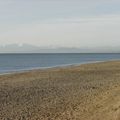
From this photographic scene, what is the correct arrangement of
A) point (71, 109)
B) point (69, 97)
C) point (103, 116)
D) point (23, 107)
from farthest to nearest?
point (69, 97) < point (23, 107) < point (71, 109) < point (103, 116)

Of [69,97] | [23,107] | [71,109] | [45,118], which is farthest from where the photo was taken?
[69,97]

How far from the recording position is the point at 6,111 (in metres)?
19.7

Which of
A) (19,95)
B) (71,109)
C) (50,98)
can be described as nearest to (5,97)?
(19,95)

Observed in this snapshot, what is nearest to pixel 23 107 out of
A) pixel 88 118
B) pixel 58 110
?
pixel 58 110

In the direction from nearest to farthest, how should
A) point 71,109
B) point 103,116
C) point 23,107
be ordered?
point 103,116
point 71,109
point 23,107

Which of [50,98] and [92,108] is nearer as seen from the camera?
[92,108]

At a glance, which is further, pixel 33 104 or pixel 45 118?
pixel 33 104

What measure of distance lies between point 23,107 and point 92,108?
4.31m

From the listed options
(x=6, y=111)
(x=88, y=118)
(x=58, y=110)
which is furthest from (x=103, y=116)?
(x=6, y=111)

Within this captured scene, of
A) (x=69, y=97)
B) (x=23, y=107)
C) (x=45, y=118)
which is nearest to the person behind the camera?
(x=45, y=118)

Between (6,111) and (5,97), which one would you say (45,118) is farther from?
(5,97)

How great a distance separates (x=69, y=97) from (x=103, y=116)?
8.59 metres

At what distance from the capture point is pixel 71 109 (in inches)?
746

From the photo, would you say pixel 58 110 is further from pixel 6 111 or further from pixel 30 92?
pixel 30 92
